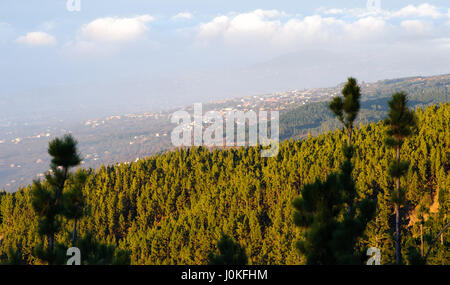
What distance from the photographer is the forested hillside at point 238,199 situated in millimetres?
75438

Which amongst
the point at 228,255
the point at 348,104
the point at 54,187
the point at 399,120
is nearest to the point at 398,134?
the point at 399,120

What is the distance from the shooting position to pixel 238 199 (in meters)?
105

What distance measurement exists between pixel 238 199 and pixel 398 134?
296 ft

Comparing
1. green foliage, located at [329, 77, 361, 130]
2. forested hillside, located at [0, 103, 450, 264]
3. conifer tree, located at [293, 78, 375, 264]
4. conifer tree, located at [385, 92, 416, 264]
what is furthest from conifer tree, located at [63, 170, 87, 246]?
forested hillside, located at [0, 103, 450, 264]

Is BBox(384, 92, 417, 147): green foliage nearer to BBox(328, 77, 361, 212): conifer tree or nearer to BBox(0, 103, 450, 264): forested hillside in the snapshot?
BBox(328, 77, 361, 212): conifer tree

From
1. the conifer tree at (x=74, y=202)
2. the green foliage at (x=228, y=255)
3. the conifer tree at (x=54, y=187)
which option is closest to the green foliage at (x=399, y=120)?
the green foliage at (x=228, y=255)

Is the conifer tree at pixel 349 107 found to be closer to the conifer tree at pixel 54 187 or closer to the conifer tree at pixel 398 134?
the conifer tree at pixel 398 134

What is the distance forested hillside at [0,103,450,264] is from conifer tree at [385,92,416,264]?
28543 mm

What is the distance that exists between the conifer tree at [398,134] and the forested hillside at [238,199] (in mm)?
28543

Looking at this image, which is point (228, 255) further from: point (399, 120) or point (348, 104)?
point (399, 120)

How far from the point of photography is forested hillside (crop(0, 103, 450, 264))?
75438mm
